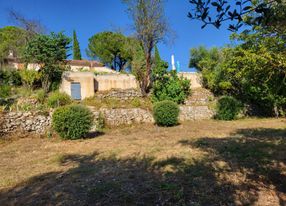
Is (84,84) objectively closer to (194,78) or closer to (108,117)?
(108,117)

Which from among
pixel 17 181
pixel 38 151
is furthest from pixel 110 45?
pixel 17 181

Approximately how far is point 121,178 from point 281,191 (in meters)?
2.92

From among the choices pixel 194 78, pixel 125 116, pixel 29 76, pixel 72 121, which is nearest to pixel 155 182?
pixel 72 121

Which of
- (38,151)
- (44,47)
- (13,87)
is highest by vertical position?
(44,47)

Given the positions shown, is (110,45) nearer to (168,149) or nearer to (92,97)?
(92,97)

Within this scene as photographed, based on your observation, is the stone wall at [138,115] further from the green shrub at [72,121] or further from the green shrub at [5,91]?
the green shrub at [5,91]

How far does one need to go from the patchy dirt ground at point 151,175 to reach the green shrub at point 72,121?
195 centimetres

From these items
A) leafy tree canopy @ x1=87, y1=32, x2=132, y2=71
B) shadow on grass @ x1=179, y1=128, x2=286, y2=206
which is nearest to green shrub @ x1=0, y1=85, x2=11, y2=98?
shadow on grass @ x1=179, y1=128, x2=286, y2=206

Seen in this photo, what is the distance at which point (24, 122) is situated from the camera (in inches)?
489

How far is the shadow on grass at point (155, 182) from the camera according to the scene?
4.01m

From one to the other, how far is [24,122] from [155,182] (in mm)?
9894

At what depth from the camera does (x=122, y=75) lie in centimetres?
2061

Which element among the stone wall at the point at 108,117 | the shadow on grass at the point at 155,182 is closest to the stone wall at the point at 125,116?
the stone wall at the point at 108,117

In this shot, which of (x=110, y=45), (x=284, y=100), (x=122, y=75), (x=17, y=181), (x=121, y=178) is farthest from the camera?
(x=110, y=45)
